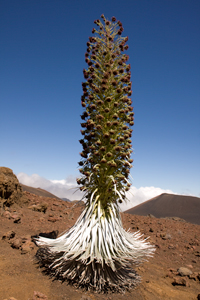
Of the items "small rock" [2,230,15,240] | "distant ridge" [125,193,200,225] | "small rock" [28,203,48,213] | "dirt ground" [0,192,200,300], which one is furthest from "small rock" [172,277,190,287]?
"distant ridge" [125,193,200,225]

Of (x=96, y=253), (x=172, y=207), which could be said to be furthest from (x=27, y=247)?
(x=172, y=207)

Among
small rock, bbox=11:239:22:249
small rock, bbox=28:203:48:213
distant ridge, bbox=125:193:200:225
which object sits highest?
distant ridge, bbox=125:193:200:225

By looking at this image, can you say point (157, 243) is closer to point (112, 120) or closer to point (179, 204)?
point (112, 120)

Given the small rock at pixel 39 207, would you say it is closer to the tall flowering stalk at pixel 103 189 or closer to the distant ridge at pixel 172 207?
the tall flowering stalk at pixel 103 189

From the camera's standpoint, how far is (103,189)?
134 inches

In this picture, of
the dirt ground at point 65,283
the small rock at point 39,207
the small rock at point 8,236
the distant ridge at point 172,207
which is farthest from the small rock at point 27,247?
the distant ridge at point 172,207

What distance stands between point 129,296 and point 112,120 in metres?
2.74

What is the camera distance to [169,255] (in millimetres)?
5789

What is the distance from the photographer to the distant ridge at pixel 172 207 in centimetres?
1073

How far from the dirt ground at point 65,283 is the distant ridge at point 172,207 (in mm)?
2765

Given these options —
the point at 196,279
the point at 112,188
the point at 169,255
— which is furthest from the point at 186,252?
the point at 112,188

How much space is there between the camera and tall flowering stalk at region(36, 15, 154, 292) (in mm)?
2979

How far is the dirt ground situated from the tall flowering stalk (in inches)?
8.9

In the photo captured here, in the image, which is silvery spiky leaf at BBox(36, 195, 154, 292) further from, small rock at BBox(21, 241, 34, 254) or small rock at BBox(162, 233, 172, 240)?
small rock at BBox(162, 233, 172, 240)
